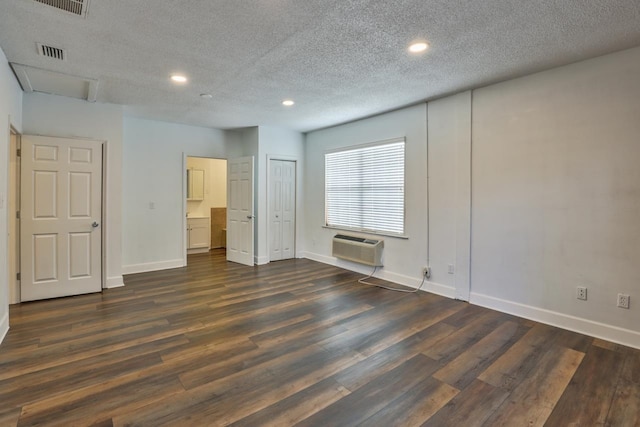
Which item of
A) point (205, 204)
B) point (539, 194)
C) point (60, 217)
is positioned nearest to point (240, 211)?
point (205, 204)

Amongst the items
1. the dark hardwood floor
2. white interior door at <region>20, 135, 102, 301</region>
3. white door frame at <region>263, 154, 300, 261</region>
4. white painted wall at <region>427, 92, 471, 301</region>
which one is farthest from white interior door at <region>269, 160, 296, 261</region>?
white painted wall at <region>427, 92, 471, 301</region>

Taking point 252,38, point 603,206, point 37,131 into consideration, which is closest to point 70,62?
point 37,131

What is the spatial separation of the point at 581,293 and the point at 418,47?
8.95 ft

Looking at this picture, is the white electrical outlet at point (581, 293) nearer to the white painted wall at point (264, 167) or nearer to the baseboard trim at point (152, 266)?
the white painted wall at point (264, 167)

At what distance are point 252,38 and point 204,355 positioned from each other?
2585mm

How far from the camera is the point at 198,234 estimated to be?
289 inches

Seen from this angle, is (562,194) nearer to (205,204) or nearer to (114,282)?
(114,282)

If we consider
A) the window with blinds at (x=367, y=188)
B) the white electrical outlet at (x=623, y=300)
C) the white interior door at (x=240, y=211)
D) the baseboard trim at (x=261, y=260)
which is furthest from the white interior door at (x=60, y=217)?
the white electrical outlet at (x=623, y=300)

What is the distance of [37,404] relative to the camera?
1952mm

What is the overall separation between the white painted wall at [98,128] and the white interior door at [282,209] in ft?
8.18

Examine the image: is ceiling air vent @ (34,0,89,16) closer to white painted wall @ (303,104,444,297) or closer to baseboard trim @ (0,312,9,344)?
baseboard trim @ (0,312,9,344)

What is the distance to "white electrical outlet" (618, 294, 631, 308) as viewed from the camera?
9.16 ft

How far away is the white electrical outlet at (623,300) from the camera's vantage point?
9.16 ft

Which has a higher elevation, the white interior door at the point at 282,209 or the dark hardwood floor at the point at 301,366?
the white interior door at the point at 282,209
